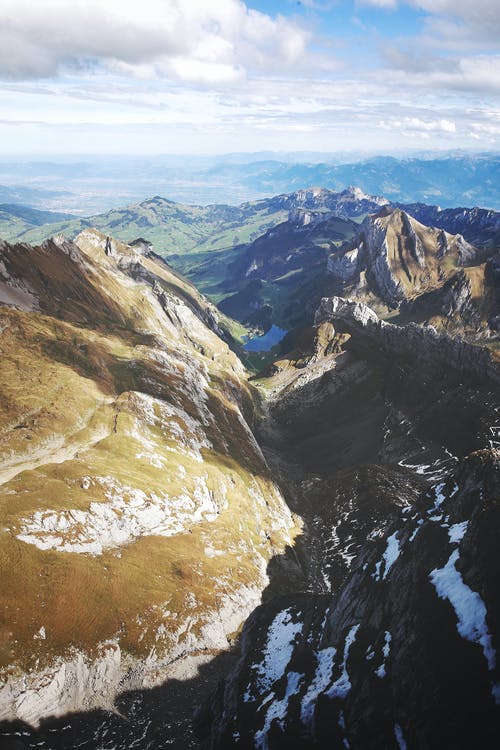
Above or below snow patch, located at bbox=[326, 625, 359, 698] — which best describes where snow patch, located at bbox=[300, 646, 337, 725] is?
below

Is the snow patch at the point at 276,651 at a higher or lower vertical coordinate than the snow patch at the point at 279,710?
lower

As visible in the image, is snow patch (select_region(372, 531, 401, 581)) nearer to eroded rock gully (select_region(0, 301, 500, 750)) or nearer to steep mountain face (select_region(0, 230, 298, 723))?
eroded rock gully (select_region(0, 301, 500, 750))

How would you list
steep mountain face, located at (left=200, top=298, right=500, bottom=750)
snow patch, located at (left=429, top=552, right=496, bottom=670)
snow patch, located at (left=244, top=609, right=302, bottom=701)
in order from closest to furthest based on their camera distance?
steep mountain face, located at (left=200, top=298, right=500, bottom=750) < snow patch, located at (left=429, top=552, right=496, bottom=670) < snow patch, located at (left=244, top=609, right=302, bottom=701)

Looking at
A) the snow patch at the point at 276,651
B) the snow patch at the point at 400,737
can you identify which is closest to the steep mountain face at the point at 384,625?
the snow patch at the point at 400,737

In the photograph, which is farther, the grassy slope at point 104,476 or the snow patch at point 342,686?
the grassy slope at point 104,476

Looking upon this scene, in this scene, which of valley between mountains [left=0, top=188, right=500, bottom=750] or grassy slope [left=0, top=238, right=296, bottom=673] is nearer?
valley between mountains [left=0, top=188, right=500, bottom=750]

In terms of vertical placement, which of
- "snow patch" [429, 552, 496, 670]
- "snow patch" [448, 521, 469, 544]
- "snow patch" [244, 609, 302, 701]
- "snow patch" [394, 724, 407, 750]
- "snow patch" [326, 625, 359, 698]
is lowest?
"snow patch" [244, 609, 302, 701]

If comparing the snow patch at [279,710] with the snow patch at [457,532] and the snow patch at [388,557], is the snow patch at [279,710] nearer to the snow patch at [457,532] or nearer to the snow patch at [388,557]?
the snow patch at [388,557]

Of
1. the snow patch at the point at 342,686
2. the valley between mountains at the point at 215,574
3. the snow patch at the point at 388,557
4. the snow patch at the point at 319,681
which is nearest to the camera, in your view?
the valley between mountains at the point at 215,574

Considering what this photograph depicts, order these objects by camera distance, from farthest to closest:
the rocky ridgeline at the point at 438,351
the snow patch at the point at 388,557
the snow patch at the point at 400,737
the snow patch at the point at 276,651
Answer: the rocky ridgeline at the point at 438,351 → the snow patch at the point at 388,557 → the snow patch at the point at 276,651 → the snow patch at the point at 400,737

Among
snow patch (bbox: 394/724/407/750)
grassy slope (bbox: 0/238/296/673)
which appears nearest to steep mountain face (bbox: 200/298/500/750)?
A: snow patch (bbox: 394/724/407/750)
